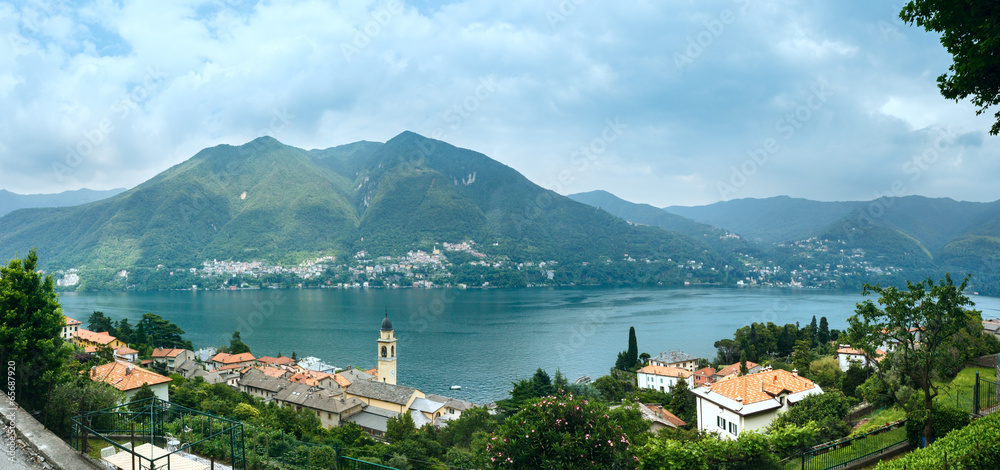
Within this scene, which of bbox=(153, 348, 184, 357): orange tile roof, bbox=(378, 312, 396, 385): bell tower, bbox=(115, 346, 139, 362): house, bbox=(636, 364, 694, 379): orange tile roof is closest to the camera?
bbox=(378, 312, 396, 385): bell tower

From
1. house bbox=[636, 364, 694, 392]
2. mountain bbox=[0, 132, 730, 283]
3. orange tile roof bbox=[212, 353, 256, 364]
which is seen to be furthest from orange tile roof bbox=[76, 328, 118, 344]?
mountain bbox=[0, 132, 730, 283]

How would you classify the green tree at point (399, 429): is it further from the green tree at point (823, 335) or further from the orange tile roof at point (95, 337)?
the green tree at point (823, 335)

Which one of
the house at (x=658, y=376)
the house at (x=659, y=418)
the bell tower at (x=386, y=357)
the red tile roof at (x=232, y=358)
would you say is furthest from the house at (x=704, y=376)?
the red tile roof at (x=232, y=358)

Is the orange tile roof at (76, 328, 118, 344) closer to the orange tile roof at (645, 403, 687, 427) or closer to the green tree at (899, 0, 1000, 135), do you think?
the orange tile roof at (645, 403, 687, 427)

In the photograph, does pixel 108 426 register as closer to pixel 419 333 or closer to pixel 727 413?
pixel 727 413

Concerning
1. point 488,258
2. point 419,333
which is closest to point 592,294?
point 488,258

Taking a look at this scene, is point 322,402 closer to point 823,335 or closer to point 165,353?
point 165,353

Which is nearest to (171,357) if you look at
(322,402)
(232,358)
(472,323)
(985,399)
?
(232,358)
